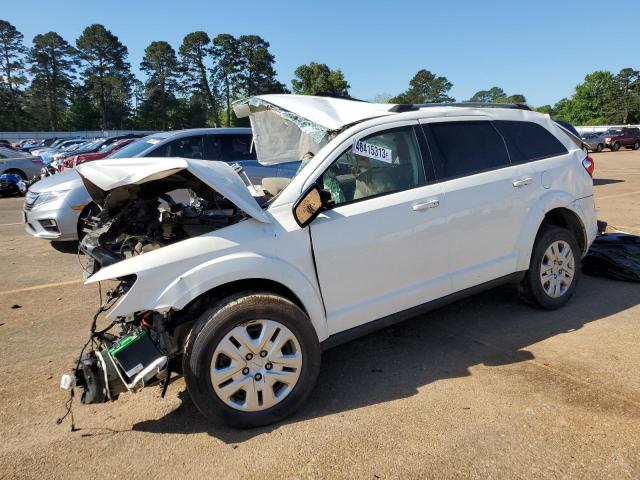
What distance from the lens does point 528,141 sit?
4.41 meters

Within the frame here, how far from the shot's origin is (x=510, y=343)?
3904 mm

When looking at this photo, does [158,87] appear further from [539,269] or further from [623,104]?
[539,269]

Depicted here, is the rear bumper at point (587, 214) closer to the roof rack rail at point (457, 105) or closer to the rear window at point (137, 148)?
the roof rack rail at point (457, 105)

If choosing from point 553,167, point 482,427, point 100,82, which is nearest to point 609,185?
point 553,167

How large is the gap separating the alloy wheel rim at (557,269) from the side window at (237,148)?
17.0ft

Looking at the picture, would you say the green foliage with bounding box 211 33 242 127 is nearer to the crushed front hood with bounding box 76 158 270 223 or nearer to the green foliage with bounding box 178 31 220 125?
the green foliage with bounding box 178 31 220 125

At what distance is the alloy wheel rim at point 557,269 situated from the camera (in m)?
4.37

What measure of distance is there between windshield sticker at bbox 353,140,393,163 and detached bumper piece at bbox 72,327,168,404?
186cm

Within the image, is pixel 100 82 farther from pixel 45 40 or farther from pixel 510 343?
pixel 510 343

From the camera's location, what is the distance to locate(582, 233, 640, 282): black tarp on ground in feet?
17.5

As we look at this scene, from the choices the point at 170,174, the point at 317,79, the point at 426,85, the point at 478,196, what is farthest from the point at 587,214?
the point at 426,85

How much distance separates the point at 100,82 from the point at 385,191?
9113cm

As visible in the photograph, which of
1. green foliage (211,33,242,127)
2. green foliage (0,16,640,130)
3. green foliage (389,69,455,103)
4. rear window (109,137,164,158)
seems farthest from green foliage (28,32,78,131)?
rear window (109,137,164,158)

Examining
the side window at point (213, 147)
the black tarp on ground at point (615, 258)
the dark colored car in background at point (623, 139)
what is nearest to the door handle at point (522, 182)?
the black tarp on ground at point (615, 258)
